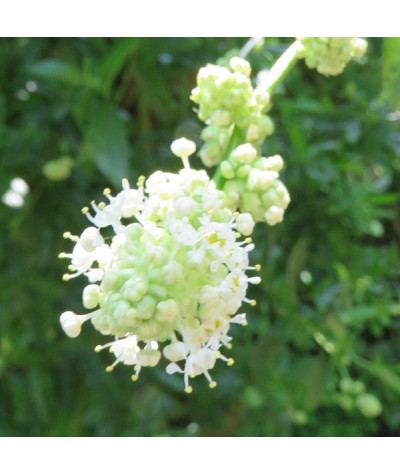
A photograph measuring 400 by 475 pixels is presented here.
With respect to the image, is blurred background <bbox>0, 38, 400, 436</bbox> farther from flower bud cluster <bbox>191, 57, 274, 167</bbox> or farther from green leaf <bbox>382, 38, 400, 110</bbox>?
flower bud cluster <bbox>191, 57, 274, 167</bbox>

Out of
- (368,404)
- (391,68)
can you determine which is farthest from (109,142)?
(368,404)

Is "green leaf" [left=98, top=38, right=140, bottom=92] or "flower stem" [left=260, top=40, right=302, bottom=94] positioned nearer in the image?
"flower stem" [left=260, top=40, right=302, bottom=94]

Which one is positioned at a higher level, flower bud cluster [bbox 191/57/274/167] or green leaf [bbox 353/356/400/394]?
flower bud cluster [bbox 191/57/274/167]

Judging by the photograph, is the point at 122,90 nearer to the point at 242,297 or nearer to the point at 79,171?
the point at 79,171

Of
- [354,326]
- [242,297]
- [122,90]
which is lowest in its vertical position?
[354,326]

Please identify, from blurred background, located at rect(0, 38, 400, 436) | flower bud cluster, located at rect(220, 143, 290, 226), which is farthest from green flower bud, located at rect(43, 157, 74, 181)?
flower bud cluster, located at rect(220, 143, 290, 226)
